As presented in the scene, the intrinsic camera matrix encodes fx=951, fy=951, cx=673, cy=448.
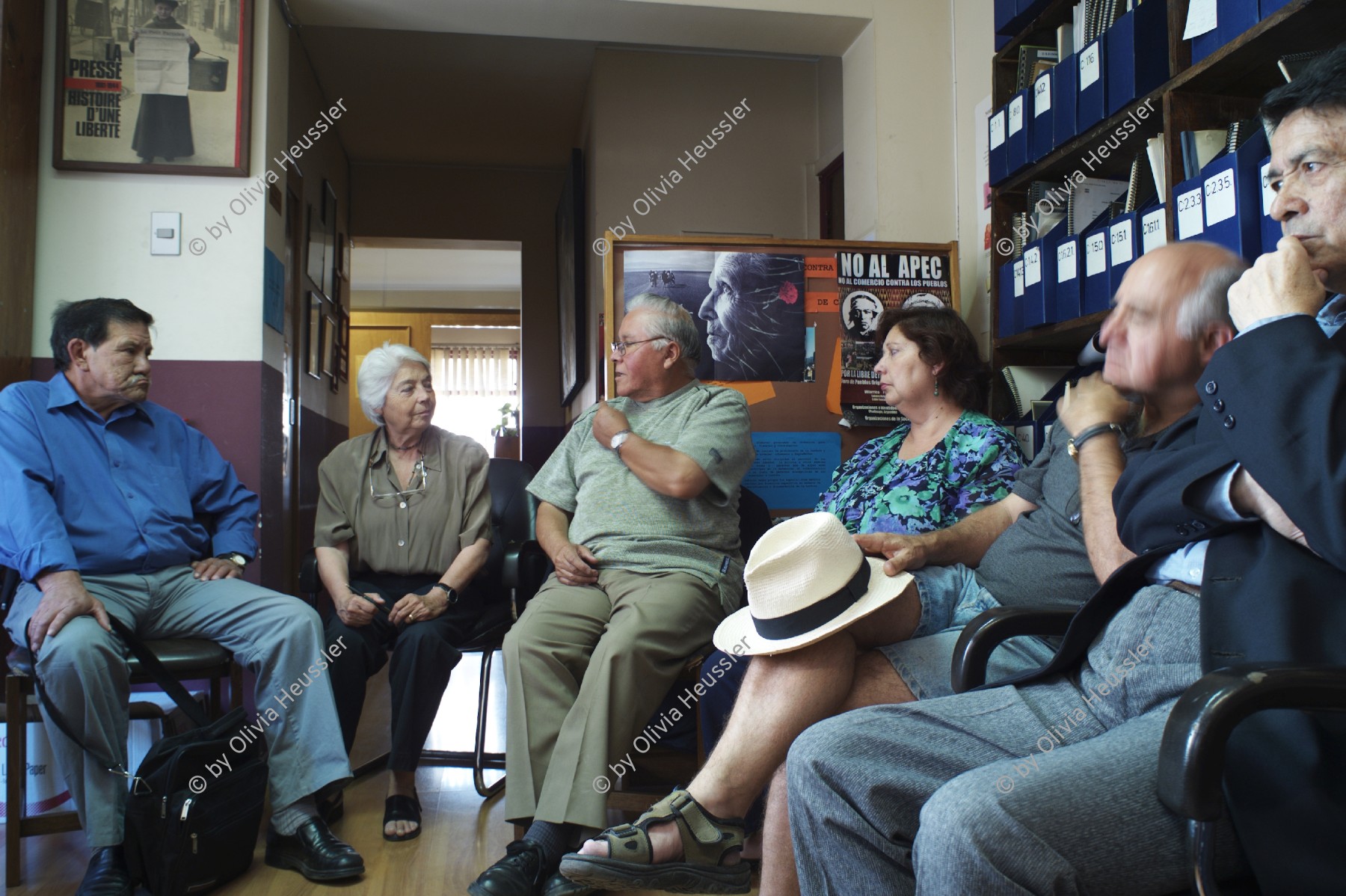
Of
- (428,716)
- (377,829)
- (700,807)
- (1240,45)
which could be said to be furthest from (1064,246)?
(377,829)

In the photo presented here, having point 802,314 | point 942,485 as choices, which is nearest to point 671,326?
point 802,314

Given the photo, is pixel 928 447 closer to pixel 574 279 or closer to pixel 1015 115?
pixel 1015 115

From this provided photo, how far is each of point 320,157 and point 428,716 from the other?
3720mm

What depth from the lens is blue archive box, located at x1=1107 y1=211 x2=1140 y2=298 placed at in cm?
220

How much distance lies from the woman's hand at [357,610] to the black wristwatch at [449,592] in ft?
0.58

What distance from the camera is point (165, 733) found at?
2.45m

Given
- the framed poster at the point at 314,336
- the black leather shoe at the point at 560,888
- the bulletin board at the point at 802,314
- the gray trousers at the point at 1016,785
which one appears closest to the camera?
the gray trousers at the point at 1016,785

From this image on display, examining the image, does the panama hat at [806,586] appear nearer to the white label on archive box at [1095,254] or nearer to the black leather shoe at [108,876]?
the white label on archive box at [1095,254]

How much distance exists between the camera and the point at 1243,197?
1.82 m

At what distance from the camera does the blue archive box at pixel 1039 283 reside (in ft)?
8.33

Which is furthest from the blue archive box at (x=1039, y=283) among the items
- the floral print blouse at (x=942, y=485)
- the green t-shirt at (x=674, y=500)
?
the green t-shirt at (x=674, y=500)

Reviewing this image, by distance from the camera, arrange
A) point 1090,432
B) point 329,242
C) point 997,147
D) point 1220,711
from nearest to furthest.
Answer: point 1220,711 < point 1090,432 < point 997,147 < point 329,242

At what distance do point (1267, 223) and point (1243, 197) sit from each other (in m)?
0.07

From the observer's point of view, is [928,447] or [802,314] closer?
[928,447]
